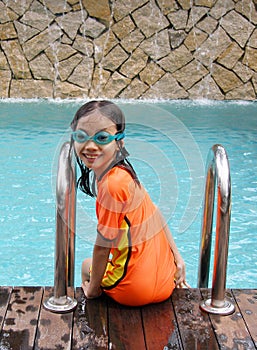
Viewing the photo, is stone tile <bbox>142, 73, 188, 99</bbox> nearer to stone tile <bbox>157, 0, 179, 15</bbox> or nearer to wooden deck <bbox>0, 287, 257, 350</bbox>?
stone tile <bbox>157, 0, 179, 15</bbox>

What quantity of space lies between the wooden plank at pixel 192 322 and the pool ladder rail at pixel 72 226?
0.05m

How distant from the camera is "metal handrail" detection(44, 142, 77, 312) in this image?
7.09ft

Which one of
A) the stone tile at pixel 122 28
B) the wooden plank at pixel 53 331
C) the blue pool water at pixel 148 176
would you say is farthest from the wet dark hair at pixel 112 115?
the stone tile at pixel 122 28

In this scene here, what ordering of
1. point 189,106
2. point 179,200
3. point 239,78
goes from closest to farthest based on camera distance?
1. point 179,200
2. point 189,106
3. point 239,78

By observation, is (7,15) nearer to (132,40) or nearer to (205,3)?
(132,40)

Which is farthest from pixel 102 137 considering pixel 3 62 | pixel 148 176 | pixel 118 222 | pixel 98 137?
pixel 3 62

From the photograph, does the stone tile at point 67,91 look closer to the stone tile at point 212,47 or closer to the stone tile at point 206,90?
the stone tile at point 206,90

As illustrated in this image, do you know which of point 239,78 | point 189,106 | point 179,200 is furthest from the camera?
point 239,78

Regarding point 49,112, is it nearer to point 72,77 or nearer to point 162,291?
point 72,77

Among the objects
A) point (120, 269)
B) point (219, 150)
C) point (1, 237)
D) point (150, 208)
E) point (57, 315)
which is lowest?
point (1, 237)

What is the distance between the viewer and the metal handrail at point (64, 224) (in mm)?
2162

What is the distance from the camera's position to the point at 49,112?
8.19m

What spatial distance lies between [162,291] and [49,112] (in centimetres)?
613

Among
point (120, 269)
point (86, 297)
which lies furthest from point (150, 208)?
point (86, 297)
